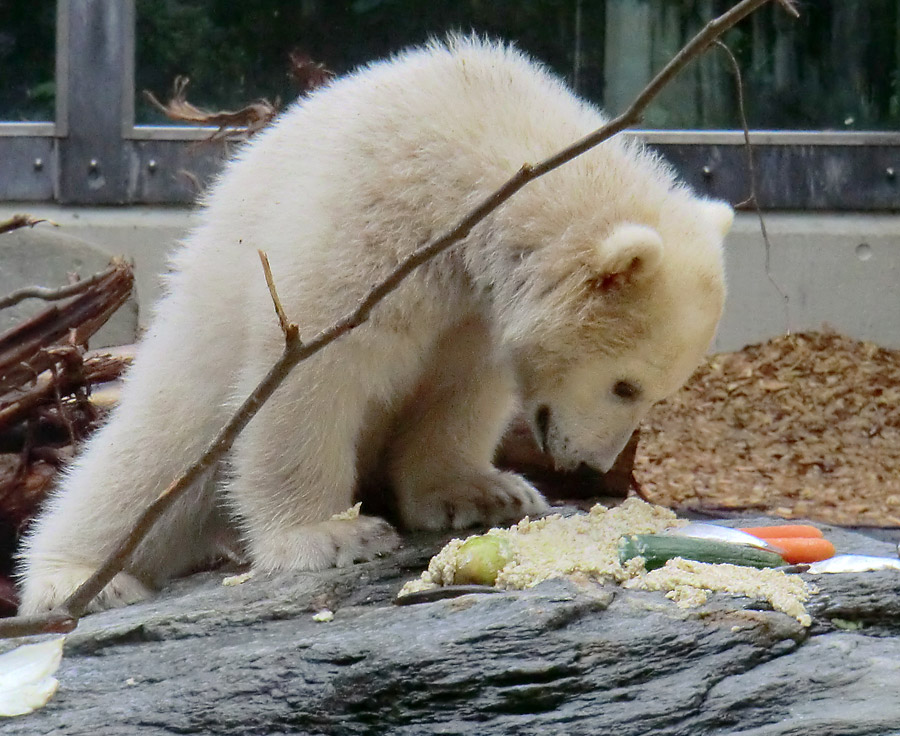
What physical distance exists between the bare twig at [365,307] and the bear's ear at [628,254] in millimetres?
764

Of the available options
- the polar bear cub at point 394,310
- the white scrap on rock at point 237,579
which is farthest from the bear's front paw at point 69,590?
the white scrap on rock at point 237,579

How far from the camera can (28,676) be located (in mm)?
2545

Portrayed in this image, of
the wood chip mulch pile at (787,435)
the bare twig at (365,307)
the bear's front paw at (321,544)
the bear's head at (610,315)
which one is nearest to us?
the bare twig at (365,307)

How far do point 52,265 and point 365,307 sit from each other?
537cm

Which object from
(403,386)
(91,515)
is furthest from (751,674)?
(91,515)

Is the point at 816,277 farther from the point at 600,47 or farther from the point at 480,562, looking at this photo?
the point at 480,562

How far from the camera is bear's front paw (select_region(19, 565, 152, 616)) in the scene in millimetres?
3352

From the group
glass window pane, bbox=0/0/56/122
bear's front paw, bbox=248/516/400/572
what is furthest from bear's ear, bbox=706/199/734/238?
glass window pane, bbox=0/0/56/122

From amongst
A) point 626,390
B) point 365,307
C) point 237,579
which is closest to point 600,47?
point 626,390

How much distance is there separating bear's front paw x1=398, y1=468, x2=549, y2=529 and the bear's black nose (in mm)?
303

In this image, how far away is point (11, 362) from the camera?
4.28 meters

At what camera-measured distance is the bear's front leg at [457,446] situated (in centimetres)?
358

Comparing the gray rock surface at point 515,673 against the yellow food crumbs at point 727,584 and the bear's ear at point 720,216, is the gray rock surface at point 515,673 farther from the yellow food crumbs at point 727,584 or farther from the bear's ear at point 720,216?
the bear's ear at point 720,216

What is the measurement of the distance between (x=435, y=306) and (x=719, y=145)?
5.95m
